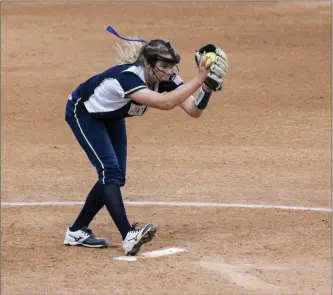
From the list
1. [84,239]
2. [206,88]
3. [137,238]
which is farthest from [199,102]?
[84,239]

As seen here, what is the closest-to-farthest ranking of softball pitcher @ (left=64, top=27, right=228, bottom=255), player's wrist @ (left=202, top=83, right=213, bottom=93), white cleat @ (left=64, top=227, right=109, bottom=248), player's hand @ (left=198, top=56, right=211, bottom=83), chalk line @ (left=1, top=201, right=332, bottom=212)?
player's hand @ (left=198, top=56, right=211, bottom=83), softball pitcher @ (left=64, top=27, right=228, bottom=255), player's wrist @ (left=202, top=83, right=213, bottom=93), white cleat @ (left=64, top=227, right=109, bottom=248), chalk line @ (left=1, top=201, right=332, bottom=212)

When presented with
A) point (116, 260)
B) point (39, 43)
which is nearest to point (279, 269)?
point (116, 260)

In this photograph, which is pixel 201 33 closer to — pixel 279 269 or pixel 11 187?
pixel 11 187

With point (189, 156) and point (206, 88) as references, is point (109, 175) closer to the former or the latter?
point (206, 88)

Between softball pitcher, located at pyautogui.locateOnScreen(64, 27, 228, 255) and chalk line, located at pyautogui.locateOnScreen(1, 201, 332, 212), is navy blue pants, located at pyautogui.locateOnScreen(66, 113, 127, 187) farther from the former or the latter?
chalk line, located at pyautogui.locateOnScreen(1, 201, 332, 212)

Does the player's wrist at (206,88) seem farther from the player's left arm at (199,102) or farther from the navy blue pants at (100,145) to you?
the navy blue pants at (100,145)

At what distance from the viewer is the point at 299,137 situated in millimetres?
12664

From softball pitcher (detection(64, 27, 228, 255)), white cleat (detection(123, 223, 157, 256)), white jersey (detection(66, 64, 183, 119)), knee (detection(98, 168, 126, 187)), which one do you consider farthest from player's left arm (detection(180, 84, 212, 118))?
white cleat (detection(123, 223, 157, 256))

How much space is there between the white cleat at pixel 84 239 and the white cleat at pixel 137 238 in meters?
0.39

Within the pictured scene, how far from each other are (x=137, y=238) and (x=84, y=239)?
626 millimetres

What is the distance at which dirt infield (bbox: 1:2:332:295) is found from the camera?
7.45m

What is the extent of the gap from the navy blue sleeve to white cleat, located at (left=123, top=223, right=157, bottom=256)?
3.43 ft

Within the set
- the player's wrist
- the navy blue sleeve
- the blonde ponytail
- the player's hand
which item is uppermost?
the blonde ponytail

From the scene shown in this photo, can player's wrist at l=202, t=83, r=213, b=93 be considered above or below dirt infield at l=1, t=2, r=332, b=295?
above
